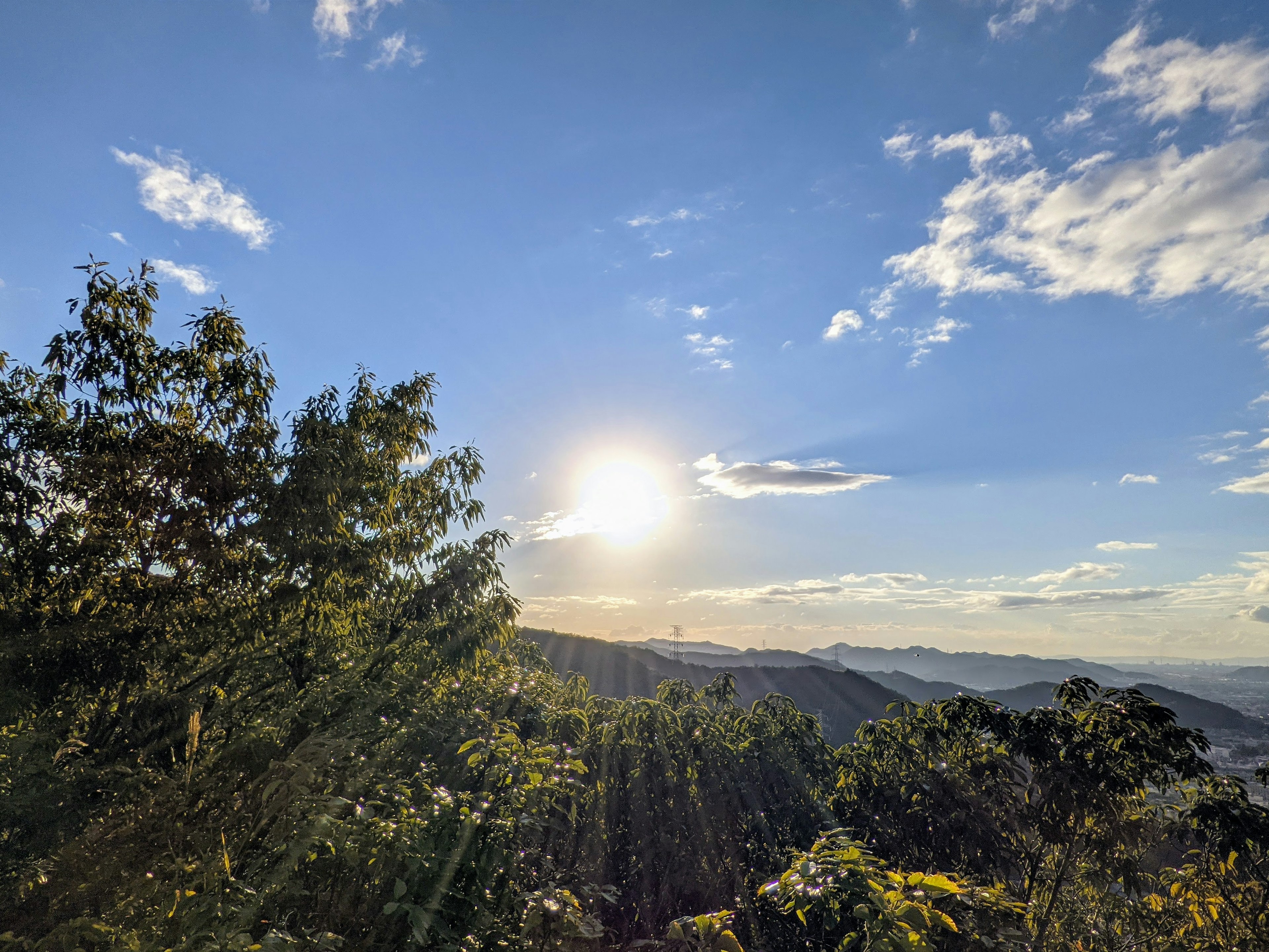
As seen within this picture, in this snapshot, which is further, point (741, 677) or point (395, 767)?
point (741, 677)

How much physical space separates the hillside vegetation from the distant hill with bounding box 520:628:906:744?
2841 inches

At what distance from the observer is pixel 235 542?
225 inches

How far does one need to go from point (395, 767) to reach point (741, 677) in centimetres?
12532

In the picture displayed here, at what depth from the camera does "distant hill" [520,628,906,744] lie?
3654 inches

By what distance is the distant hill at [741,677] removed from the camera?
305ft

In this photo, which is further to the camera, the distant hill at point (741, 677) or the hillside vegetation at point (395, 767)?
the distant hill at point (741, 677)

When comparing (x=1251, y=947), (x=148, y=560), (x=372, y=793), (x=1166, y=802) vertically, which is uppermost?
(x=148, y=560)

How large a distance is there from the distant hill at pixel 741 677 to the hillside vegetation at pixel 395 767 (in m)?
72.2

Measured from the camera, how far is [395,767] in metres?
6.04

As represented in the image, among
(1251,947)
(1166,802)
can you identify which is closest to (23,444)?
(1166,802)

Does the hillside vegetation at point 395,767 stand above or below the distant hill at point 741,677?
above

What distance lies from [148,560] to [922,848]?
26.5 feet

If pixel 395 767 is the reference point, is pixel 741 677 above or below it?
below

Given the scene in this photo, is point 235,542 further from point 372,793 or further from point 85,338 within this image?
point 372,793
